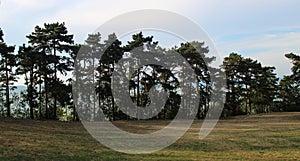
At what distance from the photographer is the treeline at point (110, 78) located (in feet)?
125

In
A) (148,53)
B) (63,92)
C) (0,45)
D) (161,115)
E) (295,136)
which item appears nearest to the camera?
(295,136)

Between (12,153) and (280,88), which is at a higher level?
(280,88)

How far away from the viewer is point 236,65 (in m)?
52.2

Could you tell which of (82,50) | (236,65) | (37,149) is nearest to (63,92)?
→ (82,50)

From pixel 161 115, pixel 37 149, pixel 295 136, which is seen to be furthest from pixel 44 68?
pixel 295 136

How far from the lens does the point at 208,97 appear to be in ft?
167

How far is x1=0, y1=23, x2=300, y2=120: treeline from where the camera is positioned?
38.2m

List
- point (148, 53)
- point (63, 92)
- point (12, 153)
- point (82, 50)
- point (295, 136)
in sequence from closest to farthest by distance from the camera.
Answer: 1. point (12, 153)
2. point (295, 136)
3. point (63, 92)
4. point (82, 50)
5. point (148, 53)

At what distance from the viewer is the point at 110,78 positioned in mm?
44594

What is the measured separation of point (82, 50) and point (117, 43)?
16.3 feet

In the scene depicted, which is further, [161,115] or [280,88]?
[280,88]

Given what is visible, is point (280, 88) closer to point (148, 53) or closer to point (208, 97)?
point (208, 97)

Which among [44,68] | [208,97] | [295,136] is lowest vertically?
[295,136]

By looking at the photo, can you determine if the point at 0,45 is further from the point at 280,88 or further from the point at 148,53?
the point at 280,88
